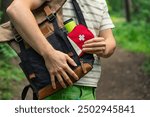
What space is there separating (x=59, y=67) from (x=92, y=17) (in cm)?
47

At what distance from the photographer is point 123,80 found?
10172 millimetres

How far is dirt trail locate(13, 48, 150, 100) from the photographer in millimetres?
8662

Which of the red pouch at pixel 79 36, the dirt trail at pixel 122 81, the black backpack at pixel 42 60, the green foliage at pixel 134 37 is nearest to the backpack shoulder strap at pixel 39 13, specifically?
the black backpack at pixel 42 60

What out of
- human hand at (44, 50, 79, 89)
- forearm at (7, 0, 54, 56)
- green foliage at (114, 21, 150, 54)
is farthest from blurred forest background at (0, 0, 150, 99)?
human hand at (44, 50, 79, 89)

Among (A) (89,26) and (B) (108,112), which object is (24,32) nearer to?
(A) (89,26)

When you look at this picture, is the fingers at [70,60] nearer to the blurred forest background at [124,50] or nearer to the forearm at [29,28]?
the forearm at [29,28]

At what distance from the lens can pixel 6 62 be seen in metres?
8.54

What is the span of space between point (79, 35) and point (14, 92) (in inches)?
163

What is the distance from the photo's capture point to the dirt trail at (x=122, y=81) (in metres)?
8.66

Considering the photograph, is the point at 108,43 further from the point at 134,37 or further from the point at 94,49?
the point at 134,37

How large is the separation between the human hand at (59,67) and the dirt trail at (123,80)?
5264 millimetres

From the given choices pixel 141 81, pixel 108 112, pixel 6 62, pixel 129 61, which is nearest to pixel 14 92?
→ pixel 6 62

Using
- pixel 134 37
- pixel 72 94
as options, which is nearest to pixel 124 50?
pixel 134 37

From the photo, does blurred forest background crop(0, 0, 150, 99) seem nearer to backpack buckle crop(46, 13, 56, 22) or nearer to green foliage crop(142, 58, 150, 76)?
green foliage crop(142, 58, 150, 76)
